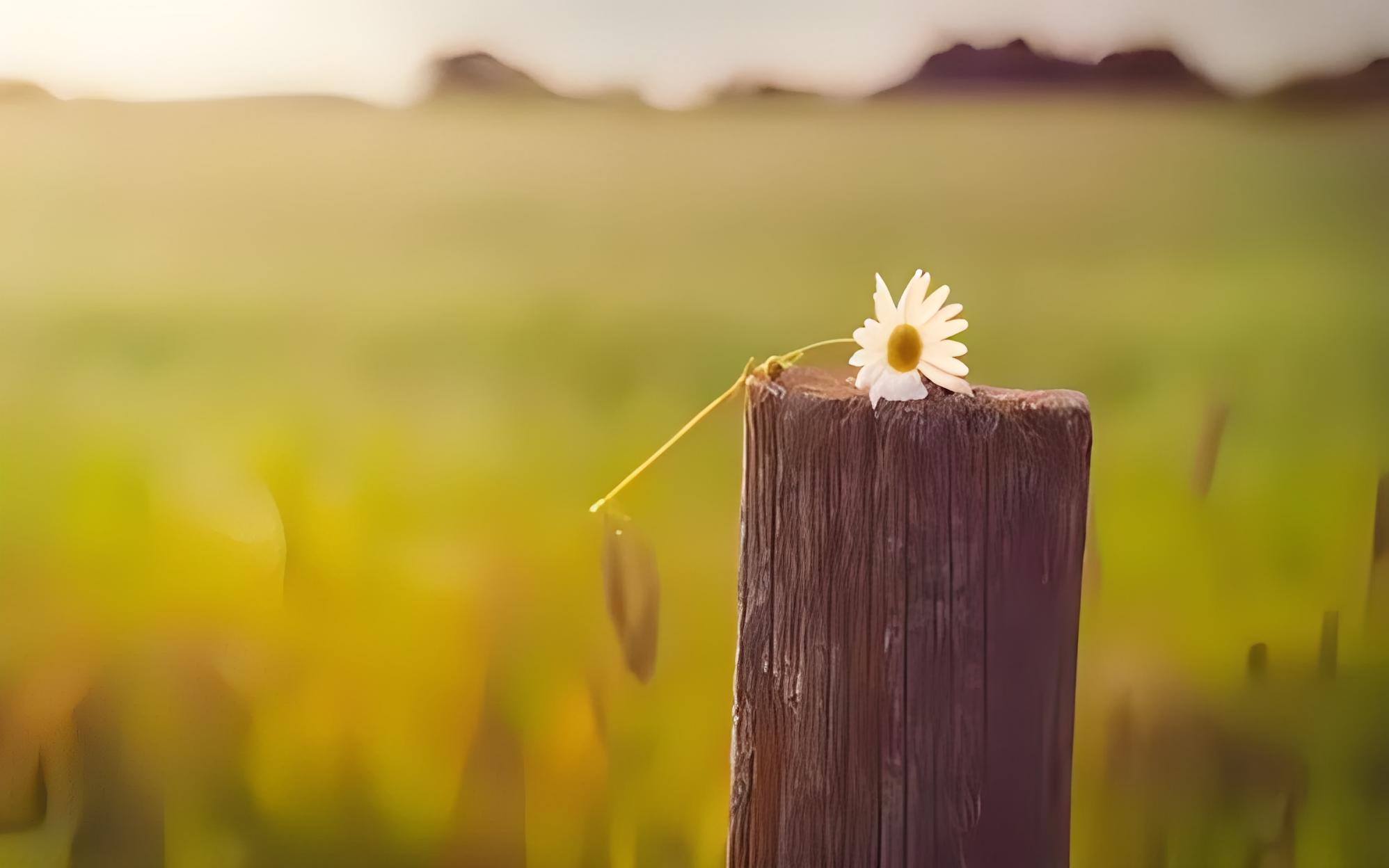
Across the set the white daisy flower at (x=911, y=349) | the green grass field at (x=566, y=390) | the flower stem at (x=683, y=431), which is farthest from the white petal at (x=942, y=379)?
the green grass field at (x=566, y=390)

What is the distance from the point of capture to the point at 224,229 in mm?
1236

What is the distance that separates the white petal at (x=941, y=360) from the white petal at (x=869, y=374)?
45 millimetres

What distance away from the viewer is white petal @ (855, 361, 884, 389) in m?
0.74

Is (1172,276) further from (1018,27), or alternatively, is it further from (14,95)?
(14,95)

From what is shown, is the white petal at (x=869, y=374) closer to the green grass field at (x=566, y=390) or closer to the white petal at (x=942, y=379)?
the white petal at (x=942, y=379)

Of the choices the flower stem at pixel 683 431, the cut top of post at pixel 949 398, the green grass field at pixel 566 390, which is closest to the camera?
the cut top of post at pixel 949 398

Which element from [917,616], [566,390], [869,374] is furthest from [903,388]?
[566,390]

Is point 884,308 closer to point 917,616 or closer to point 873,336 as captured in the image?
point 873,336

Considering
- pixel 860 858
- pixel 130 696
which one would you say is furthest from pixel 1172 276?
pixel 130 696

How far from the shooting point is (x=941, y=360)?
2.51 feet

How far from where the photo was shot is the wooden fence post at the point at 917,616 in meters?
0.71

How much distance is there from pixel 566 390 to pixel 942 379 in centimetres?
64

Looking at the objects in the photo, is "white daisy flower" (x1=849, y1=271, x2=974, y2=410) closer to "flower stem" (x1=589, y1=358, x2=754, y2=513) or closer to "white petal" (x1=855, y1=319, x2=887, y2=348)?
"white petal" (x1=855, y1=319, x2=887, y2=348)

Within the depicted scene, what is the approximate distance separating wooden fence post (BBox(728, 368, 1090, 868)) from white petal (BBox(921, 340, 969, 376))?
1.4 inches
